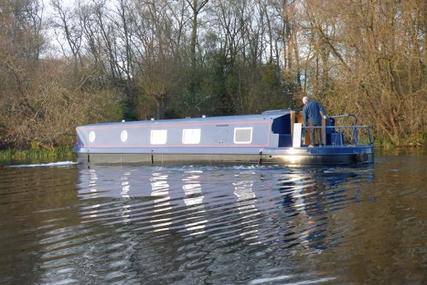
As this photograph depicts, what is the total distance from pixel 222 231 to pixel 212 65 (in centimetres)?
3143

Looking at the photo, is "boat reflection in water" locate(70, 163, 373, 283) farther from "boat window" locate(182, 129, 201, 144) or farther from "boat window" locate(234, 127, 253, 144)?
"boat window" locate(182, 129, 201, 144)

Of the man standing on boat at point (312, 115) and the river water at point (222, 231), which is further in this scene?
the man standing on boat at point (312, 115)

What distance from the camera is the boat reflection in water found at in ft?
18.6

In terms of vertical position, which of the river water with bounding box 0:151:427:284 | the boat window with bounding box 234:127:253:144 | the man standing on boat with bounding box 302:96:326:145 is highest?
the man standing on boat with bounding box 302:96:326:145

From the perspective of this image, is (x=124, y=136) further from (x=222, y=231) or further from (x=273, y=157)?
(x=222, y=231)

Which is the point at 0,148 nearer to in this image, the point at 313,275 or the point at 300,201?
the point at 300,201

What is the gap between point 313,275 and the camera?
5.05 m

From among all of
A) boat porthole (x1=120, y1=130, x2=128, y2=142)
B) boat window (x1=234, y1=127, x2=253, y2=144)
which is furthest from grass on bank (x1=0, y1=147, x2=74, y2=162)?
boat window (x1=234, y1=127, x2=253, y2=144)

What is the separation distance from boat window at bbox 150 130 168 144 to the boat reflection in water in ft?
16.1

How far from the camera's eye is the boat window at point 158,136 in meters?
19.0

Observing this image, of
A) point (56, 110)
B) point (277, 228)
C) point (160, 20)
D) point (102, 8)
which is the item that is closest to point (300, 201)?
point (277, 228)

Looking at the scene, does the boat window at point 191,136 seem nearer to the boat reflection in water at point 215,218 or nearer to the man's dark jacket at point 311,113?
the man's dark jacket at point 311,113

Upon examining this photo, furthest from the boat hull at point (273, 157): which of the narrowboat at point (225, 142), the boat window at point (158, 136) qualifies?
the boat window at point (158, 136)

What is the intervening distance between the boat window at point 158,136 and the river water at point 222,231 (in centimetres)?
623
